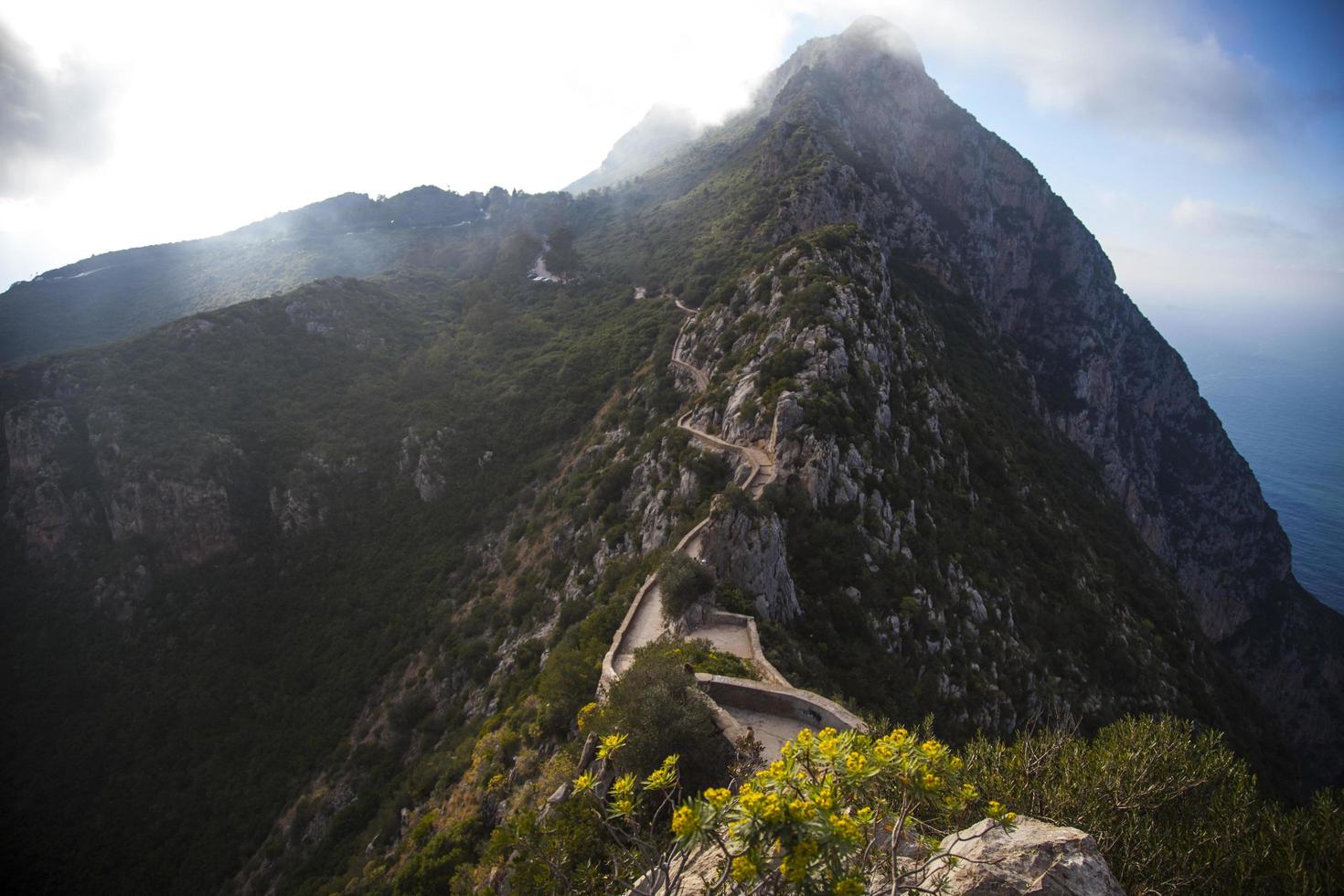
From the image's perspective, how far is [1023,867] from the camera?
6.05m

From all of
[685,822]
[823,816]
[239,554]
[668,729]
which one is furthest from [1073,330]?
[239,554]

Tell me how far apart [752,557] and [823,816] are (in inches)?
667

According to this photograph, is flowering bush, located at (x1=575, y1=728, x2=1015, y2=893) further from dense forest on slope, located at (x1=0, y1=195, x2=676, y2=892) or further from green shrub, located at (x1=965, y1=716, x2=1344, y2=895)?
dense forest on slope, located at (x1=0, y1=195, x2=676, y2=892)

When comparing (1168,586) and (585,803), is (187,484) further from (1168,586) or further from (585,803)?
(1168,586)

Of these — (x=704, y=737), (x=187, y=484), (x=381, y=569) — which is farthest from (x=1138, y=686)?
(x=187, y=484)

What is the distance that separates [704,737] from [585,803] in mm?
2815

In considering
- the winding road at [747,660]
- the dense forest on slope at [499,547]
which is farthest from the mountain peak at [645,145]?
the winding road at [747,660]

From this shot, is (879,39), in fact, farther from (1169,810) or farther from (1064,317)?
(1169,810)

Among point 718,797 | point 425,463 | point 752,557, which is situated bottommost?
point 752,557

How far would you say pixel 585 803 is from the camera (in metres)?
8.81

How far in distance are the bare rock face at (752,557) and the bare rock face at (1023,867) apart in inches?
575

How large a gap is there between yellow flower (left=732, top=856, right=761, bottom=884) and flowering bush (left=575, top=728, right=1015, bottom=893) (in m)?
0.01

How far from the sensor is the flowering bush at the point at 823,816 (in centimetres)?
495

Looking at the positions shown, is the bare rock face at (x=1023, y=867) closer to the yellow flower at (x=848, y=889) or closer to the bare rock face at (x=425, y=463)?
the yellow flower at (x=848, y=889)
